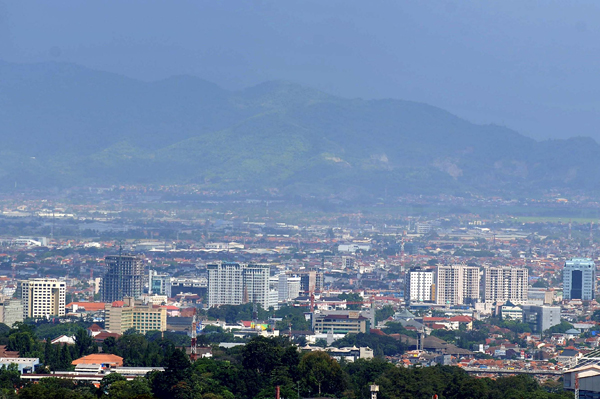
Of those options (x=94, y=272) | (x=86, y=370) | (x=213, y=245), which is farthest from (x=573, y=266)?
(x=86, y=370)

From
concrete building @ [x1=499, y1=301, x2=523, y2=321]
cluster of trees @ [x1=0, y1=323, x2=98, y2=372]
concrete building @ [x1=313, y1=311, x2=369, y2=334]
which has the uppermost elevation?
cluster of trees @ [x1=0, y1=323, x2=98, y2=372]

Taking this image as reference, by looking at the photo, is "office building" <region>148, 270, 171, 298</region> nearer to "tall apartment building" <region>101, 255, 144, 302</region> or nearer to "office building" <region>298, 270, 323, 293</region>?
"tall apartment building" <region>101, 255, 144, 302</region>

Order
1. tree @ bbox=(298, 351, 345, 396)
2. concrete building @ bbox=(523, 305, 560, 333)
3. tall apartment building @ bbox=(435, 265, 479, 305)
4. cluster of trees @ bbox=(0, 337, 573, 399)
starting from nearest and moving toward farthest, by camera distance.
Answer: cluster of trees @ bbox=(0, 337, 573, 399) → tree @ bbox=(298, 351, 345, 396) → concrete building @ bbox=(523, 305, 560, 333) → tall apartment building @ bbox=(435, 265, 479, 305)

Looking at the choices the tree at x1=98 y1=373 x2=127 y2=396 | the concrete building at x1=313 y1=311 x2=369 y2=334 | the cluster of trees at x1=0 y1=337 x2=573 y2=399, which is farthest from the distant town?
the tree at x1=98 y1=373 x2=127 y2=396

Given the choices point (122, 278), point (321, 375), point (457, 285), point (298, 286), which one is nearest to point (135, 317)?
point (122, 278)

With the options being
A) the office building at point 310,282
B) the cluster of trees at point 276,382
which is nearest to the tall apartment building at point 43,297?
the office building at point 310,282

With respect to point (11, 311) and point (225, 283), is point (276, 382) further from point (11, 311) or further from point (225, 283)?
point (225, 283)

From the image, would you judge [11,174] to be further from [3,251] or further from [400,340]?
[400,340]

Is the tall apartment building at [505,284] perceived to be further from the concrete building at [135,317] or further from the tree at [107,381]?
the tree at [107,381]
